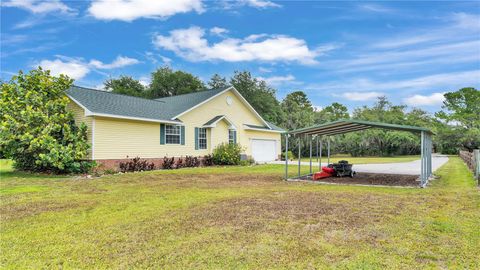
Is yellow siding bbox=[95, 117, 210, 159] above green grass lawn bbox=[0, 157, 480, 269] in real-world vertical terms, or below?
above

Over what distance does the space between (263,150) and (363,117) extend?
85.9 ft

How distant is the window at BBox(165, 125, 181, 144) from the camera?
17.9 metres

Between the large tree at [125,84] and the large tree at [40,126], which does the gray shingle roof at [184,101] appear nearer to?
the large tree at [40,126]

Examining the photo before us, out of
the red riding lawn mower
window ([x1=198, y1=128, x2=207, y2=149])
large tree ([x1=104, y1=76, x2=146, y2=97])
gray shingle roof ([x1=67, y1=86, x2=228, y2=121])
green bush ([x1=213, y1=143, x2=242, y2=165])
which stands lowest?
the red riding lawn mower

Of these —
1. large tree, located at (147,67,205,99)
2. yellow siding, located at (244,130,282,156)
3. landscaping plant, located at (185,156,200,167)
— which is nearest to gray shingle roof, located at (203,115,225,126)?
landscaping plant, located at (185,156,200,167)

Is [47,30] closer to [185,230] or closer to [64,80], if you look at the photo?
[64,80]

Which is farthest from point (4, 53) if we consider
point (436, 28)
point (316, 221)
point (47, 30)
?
point (436, 28)

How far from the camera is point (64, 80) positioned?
14078 mm

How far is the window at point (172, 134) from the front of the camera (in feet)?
58.9

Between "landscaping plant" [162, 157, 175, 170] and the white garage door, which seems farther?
the white garage door

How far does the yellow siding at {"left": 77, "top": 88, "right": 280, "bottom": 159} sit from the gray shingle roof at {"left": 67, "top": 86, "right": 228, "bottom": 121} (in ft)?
1.40

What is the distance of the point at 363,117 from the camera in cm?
4528

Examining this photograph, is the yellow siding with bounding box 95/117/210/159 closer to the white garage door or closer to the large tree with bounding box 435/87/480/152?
the white garage door

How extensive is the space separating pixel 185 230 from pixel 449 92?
52487 mm
